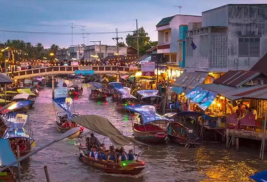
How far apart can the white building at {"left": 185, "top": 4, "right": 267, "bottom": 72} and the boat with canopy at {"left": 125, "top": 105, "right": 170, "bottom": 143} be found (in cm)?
871

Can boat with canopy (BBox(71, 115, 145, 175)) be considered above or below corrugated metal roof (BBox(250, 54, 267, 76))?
below

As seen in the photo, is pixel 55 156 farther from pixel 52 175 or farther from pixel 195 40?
pixel 195 40

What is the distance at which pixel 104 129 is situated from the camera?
71.4 ft

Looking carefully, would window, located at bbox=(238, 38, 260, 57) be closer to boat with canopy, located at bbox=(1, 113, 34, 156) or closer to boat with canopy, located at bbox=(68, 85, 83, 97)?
boat with canopy, located at bbox=(1, 113, 34, 156)

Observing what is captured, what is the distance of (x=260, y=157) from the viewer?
1062 inches

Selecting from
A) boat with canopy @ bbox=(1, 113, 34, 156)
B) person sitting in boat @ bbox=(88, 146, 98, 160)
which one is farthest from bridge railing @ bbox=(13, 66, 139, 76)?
person sitting in boat @ bbox=(88, 146, 98, 160)

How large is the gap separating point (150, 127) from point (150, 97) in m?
16.9

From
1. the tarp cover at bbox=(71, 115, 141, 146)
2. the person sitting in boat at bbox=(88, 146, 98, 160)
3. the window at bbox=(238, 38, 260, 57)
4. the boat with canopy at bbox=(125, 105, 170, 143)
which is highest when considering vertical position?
the window at bbox=(238, 38, 260, 57)

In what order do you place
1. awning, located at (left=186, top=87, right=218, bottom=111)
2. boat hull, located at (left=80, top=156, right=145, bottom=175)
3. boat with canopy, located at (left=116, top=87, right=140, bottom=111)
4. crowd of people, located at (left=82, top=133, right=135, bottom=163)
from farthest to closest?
boat with canopy, located at (left=116, top=87, right=140, bottom=111), awning, located at (left=186, top=87, right=218, bottom=111), crowd of people, located at (left=82, top=133, right=135, bottom=163), boat hull, located at (left=80, top=156, right=145, bottom=175)

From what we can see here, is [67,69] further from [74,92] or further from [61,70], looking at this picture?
[74,92]

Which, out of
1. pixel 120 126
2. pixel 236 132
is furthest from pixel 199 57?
pixel 236 132

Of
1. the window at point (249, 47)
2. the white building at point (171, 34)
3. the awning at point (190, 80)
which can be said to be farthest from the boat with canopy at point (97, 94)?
the window at point (249, 47)

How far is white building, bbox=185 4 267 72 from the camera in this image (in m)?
37.6

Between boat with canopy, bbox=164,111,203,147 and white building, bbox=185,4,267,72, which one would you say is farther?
white building, bbox=185,4,267,72
